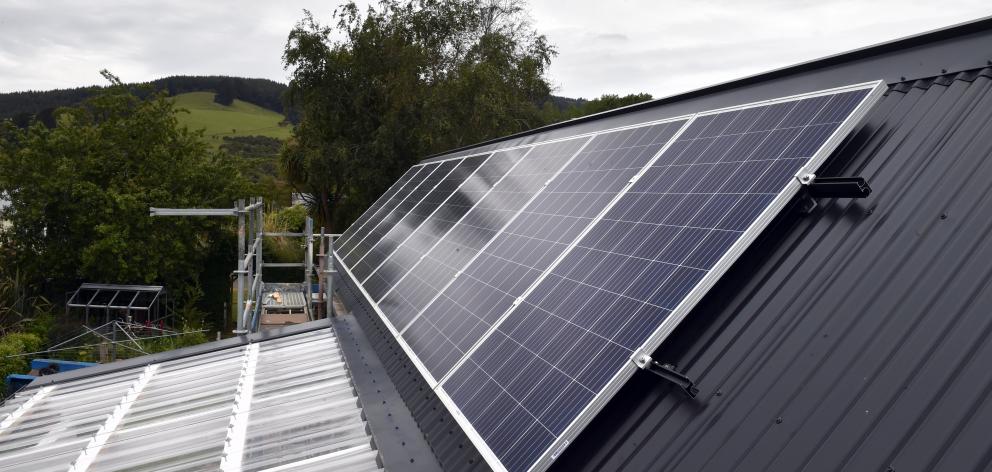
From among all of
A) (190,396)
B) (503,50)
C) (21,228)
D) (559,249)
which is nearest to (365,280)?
(190,396)

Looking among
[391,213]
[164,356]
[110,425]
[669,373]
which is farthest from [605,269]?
[391,213]

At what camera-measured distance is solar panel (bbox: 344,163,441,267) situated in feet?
51.2

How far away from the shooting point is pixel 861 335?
13.0ft

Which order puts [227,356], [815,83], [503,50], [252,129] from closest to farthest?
[815,83], [227,356], [503,50], [252,129]

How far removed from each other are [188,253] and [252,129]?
80278mm

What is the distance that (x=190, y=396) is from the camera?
817 centimetres

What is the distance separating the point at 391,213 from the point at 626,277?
1161 cm

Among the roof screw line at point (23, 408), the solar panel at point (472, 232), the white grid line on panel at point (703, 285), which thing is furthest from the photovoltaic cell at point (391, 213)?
the white grid line on panel at point (703, 285)

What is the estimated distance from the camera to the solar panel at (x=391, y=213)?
15609 mm

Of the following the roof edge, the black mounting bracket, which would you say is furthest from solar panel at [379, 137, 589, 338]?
the black mounting bracket

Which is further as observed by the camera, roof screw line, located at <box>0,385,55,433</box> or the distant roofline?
roof screw line, located at <box>0,385,55,433</box>

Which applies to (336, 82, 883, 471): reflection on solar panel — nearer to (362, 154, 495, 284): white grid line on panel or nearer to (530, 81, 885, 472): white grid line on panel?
(530, 81, 885, 472): white grid line on panel

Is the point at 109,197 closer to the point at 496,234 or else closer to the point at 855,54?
the point at 496,234

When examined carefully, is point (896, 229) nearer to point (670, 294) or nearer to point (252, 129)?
point (670, 294)
